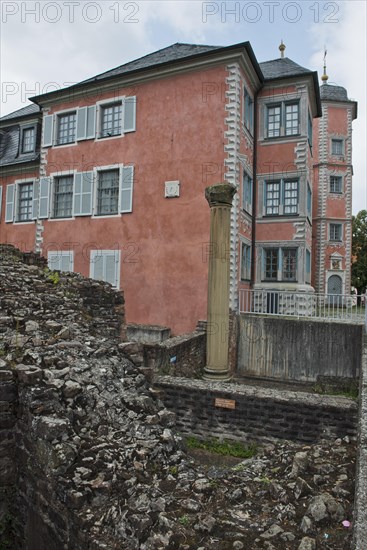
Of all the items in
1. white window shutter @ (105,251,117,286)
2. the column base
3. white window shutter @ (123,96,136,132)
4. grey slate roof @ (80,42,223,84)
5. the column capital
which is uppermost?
grey slate roof @ (80,42,223,84)

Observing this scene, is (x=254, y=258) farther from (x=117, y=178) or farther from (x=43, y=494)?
(x=43, y=494)

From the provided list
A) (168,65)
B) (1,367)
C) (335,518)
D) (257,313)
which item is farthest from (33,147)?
(335,518)

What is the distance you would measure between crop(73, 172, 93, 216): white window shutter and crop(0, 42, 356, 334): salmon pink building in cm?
5

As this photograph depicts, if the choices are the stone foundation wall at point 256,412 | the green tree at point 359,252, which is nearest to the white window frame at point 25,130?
the stone foundation wall at point 256,412

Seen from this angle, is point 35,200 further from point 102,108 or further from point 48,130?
point 102,108

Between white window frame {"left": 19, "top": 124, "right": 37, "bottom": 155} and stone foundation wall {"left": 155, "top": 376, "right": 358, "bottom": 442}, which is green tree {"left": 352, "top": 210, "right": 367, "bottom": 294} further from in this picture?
stone foundation wall {"left": 155, "top": 376, "right": 358, "bottom": 442}

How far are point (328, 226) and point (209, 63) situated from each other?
15320 mm

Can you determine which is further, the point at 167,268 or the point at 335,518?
the point at 167,268

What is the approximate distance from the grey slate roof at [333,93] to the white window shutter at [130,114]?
1654 cm

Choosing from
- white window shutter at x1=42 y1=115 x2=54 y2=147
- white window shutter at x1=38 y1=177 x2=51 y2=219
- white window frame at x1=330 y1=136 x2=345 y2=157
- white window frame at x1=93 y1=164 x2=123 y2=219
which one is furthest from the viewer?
white window frame at x1=330 y1=136 x2=345 y2=157

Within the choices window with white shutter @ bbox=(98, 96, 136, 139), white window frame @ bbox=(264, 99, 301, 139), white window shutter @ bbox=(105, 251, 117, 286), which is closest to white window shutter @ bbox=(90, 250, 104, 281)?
white window shutter @ bbox=(105, 251, 117, 286)

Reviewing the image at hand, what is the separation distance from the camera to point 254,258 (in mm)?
15625

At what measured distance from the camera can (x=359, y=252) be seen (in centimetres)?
3409

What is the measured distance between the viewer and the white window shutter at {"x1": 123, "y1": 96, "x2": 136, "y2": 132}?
50.5 feet
